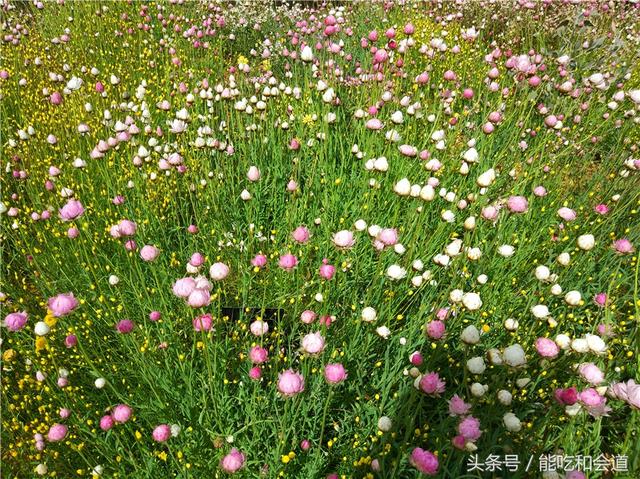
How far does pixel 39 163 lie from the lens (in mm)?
2965

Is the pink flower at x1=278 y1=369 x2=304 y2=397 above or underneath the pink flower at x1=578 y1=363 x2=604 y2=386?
underneath

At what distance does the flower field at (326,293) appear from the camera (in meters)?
1.46

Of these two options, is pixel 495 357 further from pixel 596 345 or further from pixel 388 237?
pixel 388 237

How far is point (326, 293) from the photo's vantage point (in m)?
1.68

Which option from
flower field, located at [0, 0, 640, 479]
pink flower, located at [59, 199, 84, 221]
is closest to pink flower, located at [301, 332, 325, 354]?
flower field, located at [0, 0, 640, 479]

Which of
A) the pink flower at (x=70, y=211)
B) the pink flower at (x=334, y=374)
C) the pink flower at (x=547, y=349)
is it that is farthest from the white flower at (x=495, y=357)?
the pink flower at (x=70, y=211)

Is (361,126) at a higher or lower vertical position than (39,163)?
higher

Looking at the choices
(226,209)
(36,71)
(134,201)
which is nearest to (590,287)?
(226,209)

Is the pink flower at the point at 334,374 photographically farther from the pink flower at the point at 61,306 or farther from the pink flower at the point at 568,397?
the pink flower at the point at 61,306

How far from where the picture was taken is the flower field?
4.81 feet

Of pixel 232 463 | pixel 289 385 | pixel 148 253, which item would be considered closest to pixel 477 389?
pixel 289 385

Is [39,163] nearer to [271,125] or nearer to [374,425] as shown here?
[271,125]

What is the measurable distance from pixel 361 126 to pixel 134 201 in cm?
152

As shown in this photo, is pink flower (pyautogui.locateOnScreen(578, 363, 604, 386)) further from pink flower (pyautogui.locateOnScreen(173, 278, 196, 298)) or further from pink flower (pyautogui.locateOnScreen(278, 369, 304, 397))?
pink flower (pyautogui.locateOnScreen(173, 278, 196, 298))
